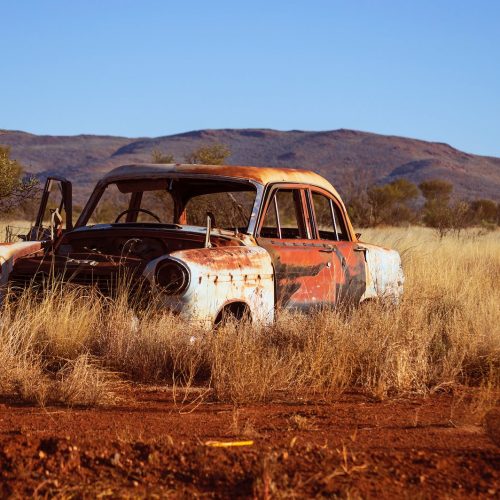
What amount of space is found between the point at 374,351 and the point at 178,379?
144cm

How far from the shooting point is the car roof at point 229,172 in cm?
860

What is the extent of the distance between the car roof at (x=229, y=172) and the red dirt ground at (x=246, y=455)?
305cm

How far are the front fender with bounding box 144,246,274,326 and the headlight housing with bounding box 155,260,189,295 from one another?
34mm

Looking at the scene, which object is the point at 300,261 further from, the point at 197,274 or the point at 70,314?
the point at 70,314

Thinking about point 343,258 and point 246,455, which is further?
point 343,258

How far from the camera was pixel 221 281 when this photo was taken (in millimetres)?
7395

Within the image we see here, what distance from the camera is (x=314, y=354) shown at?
7.14 m

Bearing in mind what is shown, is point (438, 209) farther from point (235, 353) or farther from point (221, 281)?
point (235, 353)

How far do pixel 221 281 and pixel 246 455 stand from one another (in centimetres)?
292

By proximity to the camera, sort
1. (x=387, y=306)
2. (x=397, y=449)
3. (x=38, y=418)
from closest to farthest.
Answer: (x=397, y=449) < (x=38, y=418) < (x=387, y=306)

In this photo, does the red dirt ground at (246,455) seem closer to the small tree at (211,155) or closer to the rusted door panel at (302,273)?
the rusted door panel at (302,273)

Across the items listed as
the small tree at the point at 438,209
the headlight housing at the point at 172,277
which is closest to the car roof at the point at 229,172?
the headlight housing at the point at 172,277

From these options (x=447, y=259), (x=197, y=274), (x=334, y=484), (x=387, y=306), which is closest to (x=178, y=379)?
A: (x=197, y=274)

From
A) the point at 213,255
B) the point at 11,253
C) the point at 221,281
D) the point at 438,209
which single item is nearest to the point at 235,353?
the point at 221,281
